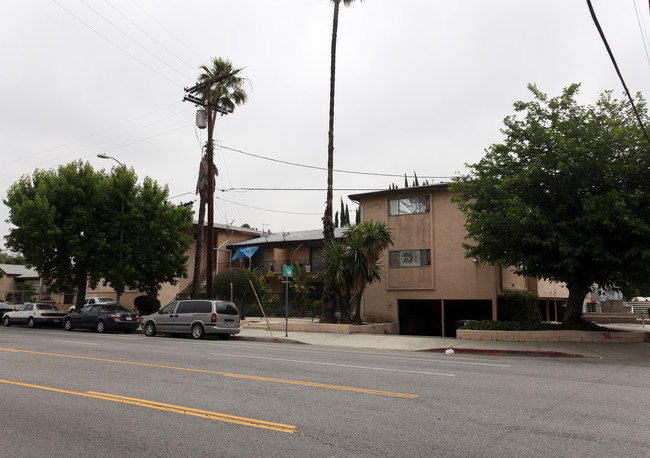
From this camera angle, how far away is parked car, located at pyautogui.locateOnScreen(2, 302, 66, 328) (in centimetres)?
2808

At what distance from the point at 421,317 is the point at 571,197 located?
585 inches

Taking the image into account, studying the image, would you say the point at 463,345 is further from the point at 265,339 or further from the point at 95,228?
the point at 95,228

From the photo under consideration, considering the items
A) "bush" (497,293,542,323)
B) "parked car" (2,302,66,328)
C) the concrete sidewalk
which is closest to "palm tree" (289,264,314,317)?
the concrete sidewalk

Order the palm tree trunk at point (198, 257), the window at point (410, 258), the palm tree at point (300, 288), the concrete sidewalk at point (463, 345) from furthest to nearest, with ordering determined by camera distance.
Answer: the palm tree at point (300, 288) < the window at point (410, 258) < the palm tree trunk at point (198, 257) < the concrete sidewalk at point (463, 345)

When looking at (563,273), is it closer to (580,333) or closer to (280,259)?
(580,333)

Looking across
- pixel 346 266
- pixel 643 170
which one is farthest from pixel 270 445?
pixel 346 266

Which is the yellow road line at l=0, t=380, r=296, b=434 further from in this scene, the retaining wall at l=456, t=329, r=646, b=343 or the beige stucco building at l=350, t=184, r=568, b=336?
the beige stucco building at l=350, t=184, r=568, b=336

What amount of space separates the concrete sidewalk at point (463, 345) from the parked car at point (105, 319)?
587 cm

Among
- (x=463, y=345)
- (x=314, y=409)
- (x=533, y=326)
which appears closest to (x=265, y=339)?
(x=463, y=345)

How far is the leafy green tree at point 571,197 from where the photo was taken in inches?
624

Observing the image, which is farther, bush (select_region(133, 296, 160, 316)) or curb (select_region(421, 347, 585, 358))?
bush (select_region(133, 296, 160, 316))

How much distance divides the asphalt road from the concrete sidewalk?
13.0 feet

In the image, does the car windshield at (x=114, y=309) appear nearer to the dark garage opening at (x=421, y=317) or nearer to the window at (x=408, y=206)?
the window at (x=408, y=206)

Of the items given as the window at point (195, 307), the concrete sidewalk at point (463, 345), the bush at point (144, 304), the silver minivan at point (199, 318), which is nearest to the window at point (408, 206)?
the concrete sidewalk at point (463, 345)
